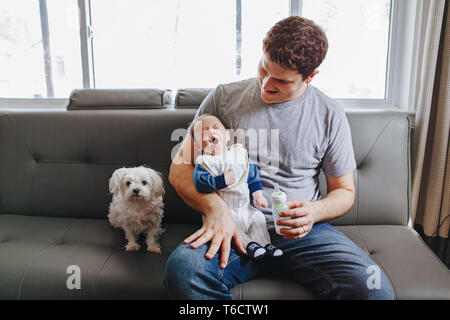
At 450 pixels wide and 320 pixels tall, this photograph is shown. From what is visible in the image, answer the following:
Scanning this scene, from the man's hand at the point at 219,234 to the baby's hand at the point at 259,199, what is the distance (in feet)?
0.36

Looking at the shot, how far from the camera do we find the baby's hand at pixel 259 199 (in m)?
1.14

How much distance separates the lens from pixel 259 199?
45.1 inches

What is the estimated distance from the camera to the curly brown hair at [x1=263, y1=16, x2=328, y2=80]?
1072 mm

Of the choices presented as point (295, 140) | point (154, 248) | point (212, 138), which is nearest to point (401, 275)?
point (295, 140)

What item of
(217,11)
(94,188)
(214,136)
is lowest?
(94,188)

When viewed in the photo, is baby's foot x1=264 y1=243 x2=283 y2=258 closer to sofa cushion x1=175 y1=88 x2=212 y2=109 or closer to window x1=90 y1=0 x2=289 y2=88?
sofa cushion x1=175 y1=88 x2=212 y2=109

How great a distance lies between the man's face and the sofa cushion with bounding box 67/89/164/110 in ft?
2.32

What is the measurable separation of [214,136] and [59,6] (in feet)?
6.32

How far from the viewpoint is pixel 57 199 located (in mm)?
1562

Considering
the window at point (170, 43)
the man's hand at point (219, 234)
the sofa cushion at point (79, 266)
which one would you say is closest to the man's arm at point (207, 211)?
the man's hand at point (219, 234)

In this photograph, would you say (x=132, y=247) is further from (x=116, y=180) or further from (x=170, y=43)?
(x=170, y=43)

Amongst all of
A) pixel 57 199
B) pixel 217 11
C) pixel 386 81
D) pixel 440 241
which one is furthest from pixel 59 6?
pixel 440 241

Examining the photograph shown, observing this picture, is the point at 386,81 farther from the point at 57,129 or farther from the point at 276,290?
the point at 57,129

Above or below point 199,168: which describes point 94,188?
below
